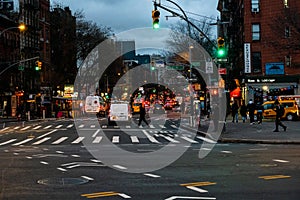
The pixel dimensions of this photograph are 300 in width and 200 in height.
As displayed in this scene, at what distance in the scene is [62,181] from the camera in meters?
12.7

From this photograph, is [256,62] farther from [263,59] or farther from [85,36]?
[85,36]

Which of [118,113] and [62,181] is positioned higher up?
[118,113]

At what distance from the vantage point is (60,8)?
103312 mm

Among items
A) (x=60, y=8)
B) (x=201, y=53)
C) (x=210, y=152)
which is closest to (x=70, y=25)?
(x=60, y=8)

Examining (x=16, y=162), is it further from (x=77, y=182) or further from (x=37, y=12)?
(x=37, y=12)

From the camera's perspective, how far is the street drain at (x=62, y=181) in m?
12.2

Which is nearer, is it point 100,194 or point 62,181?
point 100,194

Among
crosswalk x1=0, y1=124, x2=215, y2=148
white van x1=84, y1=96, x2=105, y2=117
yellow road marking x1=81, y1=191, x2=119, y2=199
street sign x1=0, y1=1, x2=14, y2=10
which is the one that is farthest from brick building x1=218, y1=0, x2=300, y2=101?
yellow road marking x1=81, y1=191, x2=119, y2=199

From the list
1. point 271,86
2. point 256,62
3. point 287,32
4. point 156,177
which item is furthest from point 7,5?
point 156,177

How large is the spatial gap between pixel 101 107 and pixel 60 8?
35386 mm

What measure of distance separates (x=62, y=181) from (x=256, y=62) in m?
51.9

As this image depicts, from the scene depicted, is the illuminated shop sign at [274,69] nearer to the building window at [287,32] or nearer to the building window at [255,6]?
the building window at [255,6]

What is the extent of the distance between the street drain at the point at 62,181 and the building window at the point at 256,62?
5125 cm

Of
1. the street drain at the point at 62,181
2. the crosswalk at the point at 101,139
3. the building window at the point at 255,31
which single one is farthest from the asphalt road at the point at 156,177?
the building window at the point at 255,31
